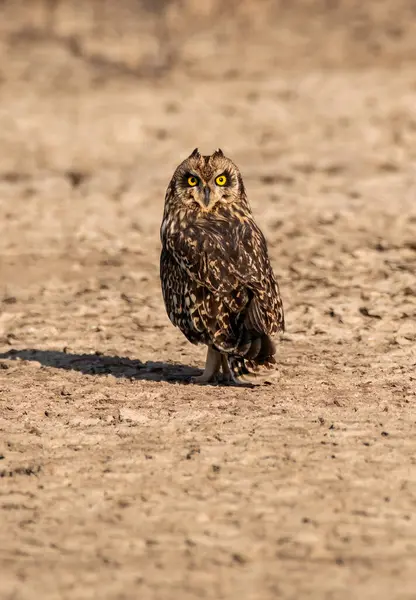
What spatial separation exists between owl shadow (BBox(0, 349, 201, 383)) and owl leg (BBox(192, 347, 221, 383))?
103 millimetres

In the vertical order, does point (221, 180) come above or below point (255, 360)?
above

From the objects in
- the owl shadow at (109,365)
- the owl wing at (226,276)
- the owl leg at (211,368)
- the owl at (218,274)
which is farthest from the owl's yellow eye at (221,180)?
the owl shadow at (109,365)

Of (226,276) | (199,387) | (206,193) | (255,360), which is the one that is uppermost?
(206,193)

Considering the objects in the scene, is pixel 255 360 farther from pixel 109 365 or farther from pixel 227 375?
pixel 109 365

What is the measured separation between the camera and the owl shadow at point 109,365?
786cm

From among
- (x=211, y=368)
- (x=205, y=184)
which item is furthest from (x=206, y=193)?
(x=211, y=368)

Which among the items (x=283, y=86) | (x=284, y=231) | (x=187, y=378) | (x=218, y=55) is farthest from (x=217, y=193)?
(x=218, y=55)

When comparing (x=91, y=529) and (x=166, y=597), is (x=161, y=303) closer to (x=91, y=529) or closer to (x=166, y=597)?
(x=91, y=529)

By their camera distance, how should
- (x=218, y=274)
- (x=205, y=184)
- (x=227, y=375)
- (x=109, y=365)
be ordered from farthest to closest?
(x=109, y=365)
(x=227, y=375)
(x=205, y=184)
(x=218, y=274)

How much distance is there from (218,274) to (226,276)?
5 cm

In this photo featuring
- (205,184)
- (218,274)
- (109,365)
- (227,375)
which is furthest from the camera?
(109,365)

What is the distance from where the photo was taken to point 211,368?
7.58 meters

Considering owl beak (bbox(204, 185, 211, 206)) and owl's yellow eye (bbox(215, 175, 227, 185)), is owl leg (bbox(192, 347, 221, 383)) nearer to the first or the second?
owl beak (bbox(204, 185, 211, 206))

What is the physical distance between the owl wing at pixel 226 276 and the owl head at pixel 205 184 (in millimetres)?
183
